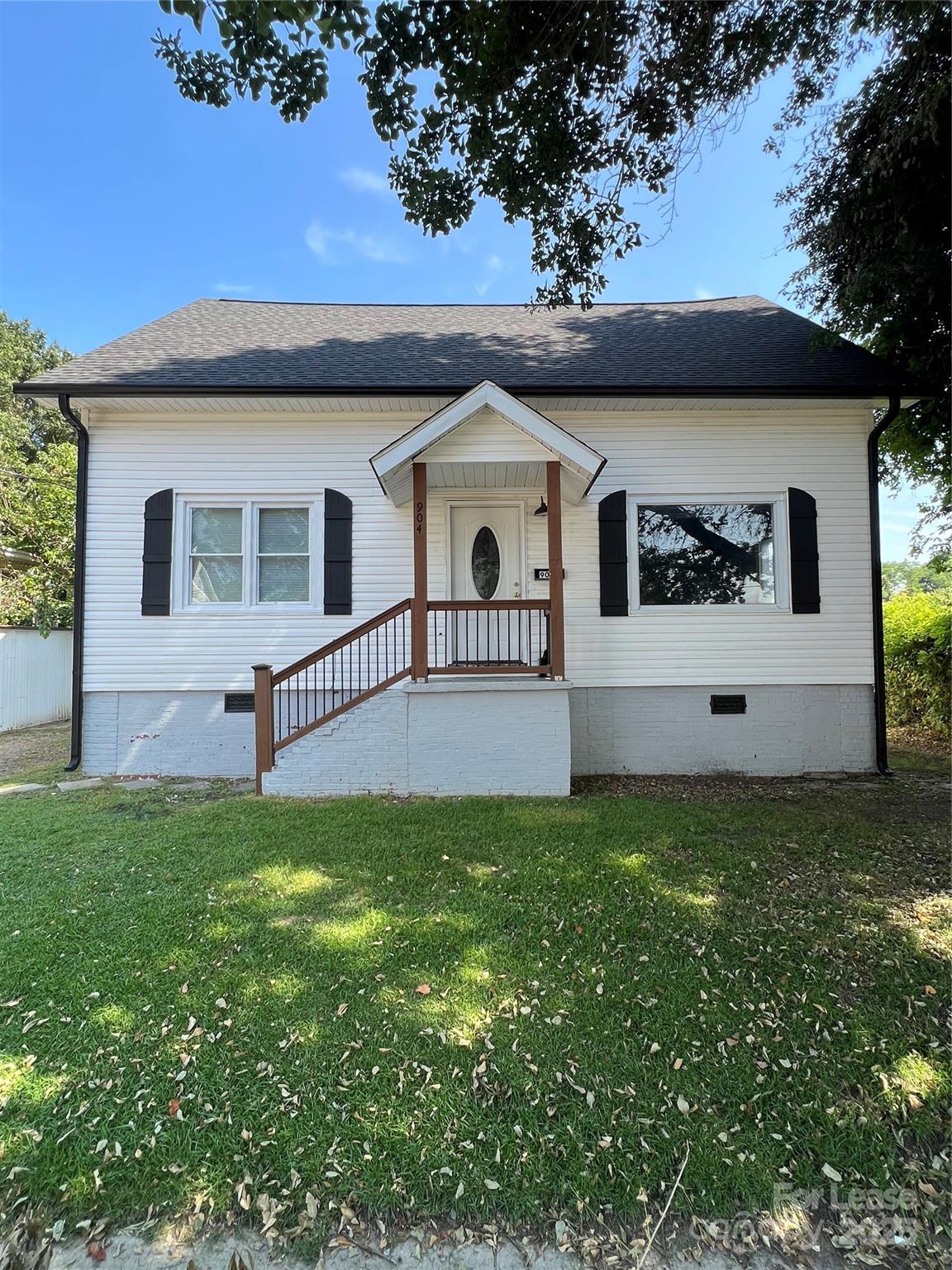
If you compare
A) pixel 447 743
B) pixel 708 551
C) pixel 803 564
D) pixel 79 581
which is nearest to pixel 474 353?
pixel 708 551

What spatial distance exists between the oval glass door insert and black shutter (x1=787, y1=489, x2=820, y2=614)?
364 cm

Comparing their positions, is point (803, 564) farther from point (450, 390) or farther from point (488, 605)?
point (450, 390)

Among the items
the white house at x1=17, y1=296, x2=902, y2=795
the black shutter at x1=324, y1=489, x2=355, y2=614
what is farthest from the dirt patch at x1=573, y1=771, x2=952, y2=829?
the black shutter at x1=324, y1=489, x2=355, y2=614

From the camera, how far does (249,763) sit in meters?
6.48

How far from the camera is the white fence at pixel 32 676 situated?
9.14 metres

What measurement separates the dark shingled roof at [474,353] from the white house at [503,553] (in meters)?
0.07

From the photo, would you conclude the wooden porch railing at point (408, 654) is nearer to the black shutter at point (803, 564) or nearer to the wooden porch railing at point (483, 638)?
the wooden porch railing at point (483, 638)

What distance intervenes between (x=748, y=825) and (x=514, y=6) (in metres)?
6.17

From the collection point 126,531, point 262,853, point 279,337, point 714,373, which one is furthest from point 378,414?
point 262,853

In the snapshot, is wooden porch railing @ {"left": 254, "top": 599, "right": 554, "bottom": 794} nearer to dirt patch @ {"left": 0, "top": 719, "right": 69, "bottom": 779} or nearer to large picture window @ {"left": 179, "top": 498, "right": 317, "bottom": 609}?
large picture window @ {"left": 179, "top": 498, "right": 317, "bottom": 609}

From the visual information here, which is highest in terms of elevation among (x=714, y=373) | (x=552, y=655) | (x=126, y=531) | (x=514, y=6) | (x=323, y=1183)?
(x=514, y=6)

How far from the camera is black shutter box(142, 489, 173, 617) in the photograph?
654 centimetres

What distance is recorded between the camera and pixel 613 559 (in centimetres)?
666

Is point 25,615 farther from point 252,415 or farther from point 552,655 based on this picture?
point 552,655
